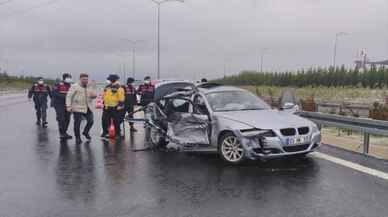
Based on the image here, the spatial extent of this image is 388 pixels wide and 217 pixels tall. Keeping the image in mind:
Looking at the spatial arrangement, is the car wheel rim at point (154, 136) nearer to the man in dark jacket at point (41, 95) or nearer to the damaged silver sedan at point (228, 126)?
the damaged silver sedan at point (228, 126)

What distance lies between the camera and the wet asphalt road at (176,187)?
531cm

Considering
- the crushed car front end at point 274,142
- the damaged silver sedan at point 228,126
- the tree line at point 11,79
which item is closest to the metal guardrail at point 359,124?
the damaged silver sedan at point 228,126

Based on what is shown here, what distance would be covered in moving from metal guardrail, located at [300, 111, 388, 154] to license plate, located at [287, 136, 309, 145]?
5.98ft

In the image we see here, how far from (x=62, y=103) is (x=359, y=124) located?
7666 mm

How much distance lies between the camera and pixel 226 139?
26.3 ft

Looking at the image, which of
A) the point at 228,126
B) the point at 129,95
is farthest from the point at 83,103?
the point at 228,126

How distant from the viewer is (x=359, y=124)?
9219 millimetres

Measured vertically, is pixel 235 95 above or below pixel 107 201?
above

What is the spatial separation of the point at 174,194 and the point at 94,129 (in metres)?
8.96

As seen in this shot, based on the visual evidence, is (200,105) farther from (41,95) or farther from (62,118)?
(41,95)

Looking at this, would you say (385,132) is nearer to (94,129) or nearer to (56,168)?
(56,168)

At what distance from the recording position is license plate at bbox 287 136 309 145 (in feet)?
24.6

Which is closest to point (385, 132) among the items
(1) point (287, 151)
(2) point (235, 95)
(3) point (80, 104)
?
(1) point (287, 151)

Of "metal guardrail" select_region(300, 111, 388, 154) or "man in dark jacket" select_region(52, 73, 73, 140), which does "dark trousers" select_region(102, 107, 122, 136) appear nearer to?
"man in dark jacket" select_region(52, 73, 73, 140)
